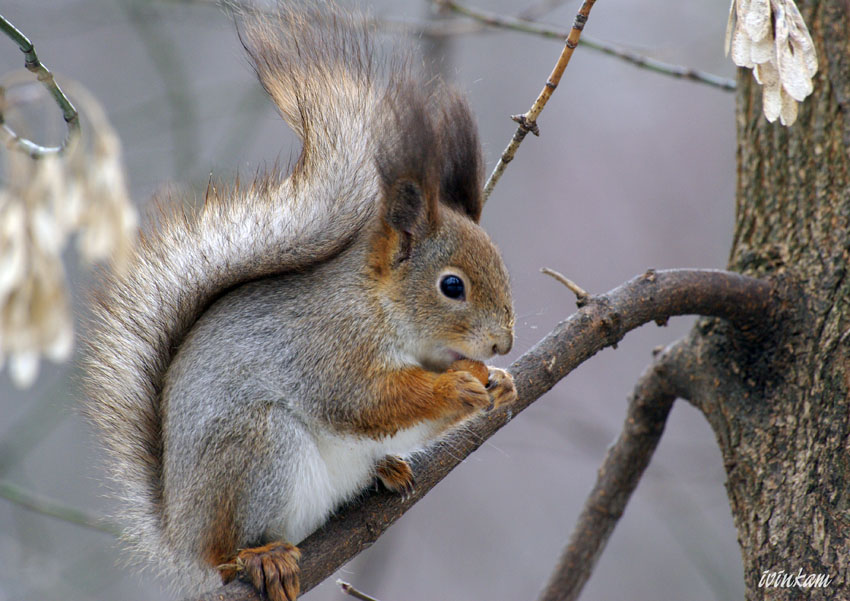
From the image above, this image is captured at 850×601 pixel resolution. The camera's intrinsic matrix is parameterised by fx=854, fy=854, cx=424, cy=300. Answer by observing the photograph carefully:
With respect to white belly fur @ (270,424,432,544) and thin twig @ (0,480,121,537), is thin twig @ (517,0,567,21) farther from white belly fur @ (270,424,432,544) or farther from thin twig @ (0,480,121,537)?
thin twig @ (0,480,121,537)

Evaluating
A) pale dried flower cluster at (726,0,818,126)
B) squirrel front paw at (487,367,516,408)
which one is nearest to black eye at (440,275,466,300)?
squirrel front paw at (487,367,516,408)

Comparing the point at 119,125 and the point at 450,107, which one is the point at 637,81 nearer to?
the point at 119,125

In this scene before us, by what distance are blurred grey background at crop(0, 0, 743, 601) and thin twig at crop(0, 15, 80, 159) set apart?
2.71 m

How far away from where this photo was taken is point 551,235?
5.71 m

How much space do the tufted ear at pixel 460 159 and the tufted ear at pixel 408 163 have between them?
108 millimetres

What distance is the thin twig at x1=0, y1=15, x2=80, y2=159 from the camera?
103 centimetres

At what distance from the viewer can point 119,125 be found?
11.4 feet

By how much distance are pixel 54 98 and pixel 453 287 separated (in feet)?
3.70

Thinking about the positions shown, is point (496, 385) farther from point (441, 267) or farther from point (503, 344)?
point (441, 267)

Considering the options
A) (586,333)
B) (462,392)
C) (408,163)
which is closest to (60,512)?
(462,392)

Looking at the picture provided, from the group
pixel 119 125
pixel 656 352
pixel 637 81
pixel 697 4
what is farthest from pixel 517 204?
pixel 656 352

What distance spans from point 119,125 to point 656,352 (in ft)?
7.69

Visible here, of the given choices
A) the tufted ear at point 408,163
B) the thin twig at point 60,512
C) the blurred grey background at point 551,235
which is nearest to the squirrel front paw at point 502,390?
the tufted ear at point 408,163

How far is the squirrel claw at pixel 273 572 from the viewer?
172cm
